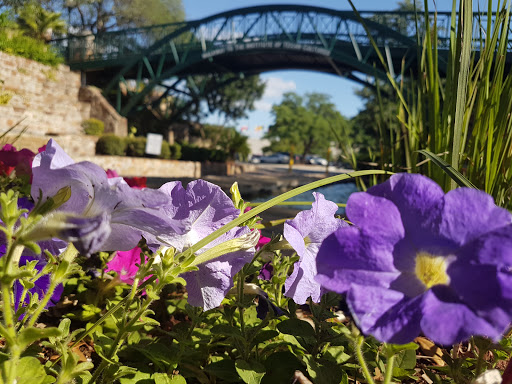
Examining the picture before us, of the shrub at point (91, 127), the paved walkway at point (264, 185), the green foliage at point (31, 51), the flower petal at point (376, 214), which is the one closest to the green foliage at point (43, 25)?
the green foliage at point (31, 51)

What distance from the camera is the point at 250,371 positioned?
0.70 metres

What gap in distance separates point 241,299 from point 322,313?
160 mm

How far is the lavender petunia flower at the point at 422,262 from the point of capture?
373 mm

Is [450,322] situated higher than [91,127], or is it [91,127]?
[91,127]

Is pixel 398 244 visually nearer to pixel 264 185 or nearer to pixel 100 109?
pixel 264 185

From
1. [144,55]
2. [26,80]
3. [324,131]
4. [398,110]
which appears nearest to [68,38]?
[144,55]

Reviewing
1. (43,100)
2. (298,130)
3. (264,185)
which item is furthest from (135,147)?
(298,130)

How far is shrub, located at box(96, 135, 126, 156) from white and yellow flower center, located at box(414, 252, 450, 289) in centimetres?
1440

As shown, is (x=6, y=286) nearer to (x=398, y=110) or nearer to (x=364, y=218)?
(x=364, y=218)

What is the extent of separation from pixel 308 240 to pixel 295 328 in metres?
0.16

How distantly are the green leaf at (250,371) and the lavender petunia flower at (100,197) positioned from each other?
328 millimetres

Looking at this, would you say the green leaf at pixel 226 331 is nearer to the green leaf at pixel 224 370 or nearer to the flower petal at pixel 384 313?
the green leaf at pixel 224 370

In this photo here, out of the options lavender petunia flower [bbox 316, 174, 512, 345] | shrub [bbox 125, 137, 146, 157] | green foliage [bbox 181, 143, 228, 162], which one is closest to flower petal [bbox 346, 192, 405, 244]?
lavender petunia flower [bbox 316, 174, 512, 345]

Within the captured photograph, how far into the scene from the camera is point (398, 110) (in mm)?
1583
